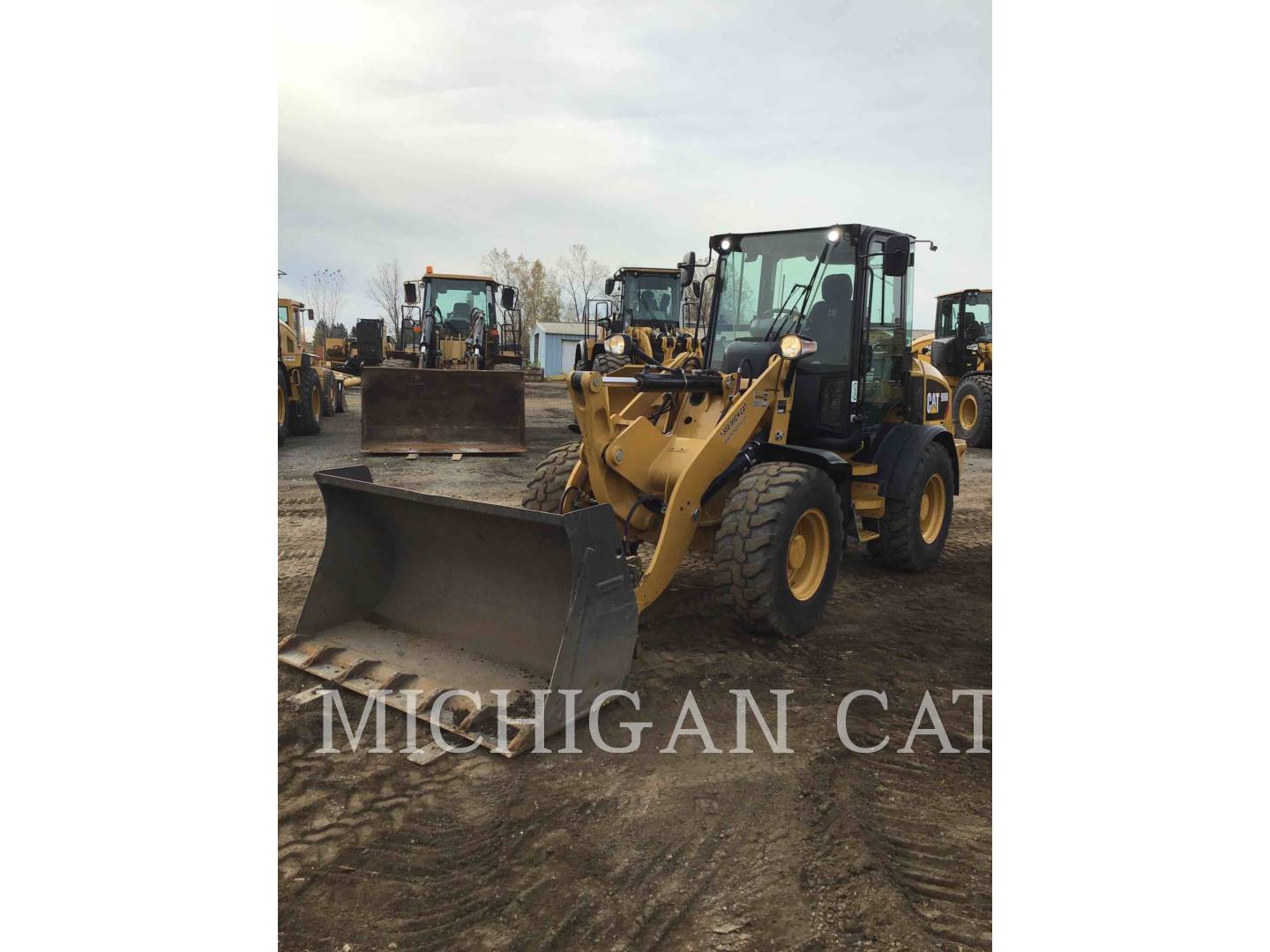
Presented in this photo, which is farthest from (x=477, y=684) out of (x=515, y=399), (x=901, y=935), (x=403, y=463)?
(x=515, y=399)

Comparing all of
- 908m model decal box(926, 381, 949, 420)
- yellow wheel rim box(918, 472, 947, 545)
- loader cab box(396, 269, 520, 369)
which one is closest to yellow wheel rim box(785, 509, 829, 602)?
yellow wheel rim box(918, 472, 947, 545)

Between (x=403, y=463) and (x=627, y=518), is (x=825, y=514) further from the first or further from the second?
(x=403, y=463)

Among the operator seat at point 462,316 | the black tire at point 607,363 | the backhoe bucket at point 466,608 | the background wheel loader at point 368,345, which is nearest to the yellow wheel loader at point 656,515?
the backhoe bucket at point 466,608

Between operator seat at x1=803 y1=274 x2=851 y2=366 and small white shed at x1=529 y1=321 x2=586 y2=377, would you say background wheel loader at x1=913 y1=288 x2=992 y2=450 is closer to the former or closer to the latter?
operator seat at x1=803 y1=274 x2=851 y2=366

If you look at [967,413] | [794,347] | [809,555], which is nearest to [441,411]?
[794,347]

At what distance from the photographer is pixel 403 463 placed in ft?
33.8

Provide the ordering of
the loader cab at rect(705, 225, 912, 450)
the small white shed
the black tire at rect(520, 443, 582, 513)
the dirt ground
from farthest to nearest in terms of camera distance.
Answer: the small white shed < the loader cab at rect(705, 225, 912, 450) < the black tire at rect(520, 443, 582, 513) < the dirt ground

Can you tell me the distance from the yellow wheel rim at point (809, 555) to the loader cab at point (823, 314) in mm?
939

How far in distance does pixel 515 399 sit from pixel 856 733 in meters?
8.59

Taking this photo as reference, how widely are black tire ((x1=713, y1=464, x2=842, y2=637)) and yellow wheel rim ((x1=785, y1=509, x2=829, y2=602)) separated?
102 millimetres

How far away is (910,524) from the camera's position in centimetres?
573

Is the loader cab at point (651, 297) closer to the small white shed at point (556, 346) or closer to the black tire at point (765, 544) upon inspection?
the black tire at point (765, 544)

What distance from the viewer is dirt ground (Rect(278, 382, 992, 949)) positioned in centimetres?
234

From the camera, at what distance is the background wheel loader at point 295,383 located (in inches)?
498
